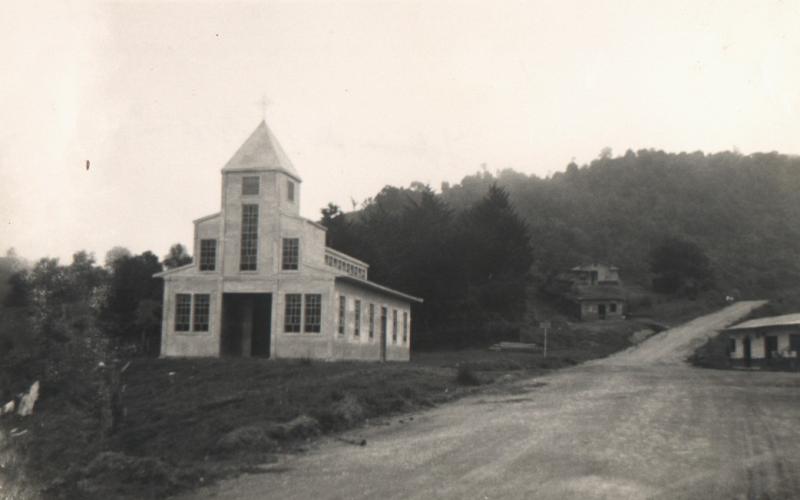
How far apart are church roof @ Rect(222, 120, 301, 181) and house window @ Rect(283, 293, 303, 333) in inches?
238

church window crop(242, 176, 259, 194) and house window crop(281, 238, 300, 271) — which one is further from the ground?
church window crop(242, 176, 259, 194)

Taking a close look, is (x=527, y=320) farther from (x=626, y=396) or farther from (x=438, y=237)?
(x=626, y=396)

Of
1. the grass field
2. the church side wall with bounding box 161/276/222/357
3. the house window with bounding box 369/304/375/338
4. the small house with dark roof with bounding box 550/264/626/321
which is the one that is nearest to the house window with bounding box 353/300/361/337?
the house window with bounding box 369/304/375/338

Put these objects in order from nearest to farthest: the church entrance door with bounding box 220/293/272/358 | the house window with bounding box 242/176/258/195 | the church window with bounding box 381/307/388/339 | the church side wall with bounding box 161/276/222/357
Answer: the church side wall with bounding box 161/276/222/357 → the house window with bounding box 242/176/258/195 → the church entrance door with bounding box 220/293/272/358 → the church window with bounding box 381/307/388/339

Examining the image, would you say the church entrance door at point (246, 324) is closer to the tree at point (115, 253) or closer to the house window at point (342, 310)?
the house window at point (342, 310)

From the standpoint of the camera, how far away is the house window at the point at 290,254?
34031 mm

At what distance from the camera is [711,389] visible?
23.8 meters

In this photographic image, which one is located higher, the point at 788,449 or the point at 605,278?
the point at 605,278

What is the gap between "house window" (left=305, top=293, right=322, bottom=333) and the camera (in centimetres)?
3309

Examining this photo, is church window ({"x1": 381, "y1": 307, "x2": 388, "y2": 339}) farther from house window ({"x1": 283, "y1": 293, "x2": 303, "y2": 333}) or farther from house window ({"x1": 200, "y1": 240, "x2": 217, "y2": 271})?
house window ({"x1": 200, "y1": 240, "x2": 217, "y2": 271})

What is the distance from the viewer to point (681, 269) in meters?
86.6

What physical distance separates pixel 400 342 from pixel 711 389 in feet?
76.3

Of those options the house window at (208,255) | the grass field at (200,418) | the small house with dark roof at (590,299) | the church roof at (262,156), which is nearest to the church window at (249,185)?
the church roof at (262,156)

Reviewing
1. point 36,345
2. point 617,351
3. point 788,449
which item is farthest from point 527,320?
point 788,449
